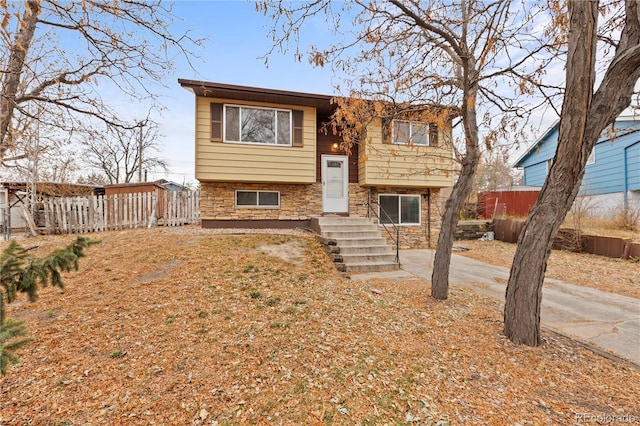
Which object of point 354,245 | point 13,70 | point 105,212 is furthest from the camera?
point 105,212

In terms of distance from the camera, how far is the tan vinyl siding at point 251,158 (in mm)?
8453

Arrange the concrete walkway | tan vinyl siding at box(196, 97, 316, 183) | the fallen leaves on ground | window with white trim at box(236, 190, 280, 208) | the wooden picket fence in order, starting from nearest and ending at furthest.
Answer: the concrete walkway
the fallen leaves on ground
tan vinyl siding at box(196, 97, 316, 183)
window with white trim at box(236, 190, 280, 208)
the wooden picket fence

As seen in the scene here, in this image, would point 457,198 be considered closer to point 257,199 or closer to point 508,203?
point 257,199

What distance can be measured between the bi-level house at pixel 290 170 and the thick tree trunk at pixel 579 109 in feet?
15.5

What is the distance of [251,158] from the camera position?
8.79m

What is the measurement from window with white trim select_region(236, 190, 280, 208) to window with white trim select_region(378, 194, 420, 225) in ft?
13.3

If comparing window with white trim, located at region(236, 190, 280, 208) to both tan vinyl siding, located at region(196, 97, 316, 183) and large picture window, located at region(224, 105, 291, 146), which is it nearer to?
tan vinyl siding, located at region(196, 97, 316, 183)

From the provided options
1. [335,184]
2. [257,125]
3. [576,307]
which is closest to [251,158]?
[257,125]

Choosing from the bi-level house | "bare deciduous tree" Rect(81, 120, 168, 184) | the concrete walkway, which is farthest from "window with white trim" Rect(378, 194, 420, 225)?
"bare deciduous tree" Rect(81, 120, 168, 184)

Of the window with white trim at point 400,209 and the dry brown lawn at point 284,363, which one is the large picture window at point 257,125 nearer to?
the window with white trim at point 400,209

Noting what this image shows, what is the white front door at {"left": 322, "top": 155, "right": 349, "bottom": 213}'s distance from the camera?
10.1m

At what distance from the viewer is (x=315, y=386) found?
2477 millimetres

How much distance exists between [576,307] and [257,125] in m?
9.14

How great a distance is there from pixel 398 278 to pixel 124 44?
661 centimetres
